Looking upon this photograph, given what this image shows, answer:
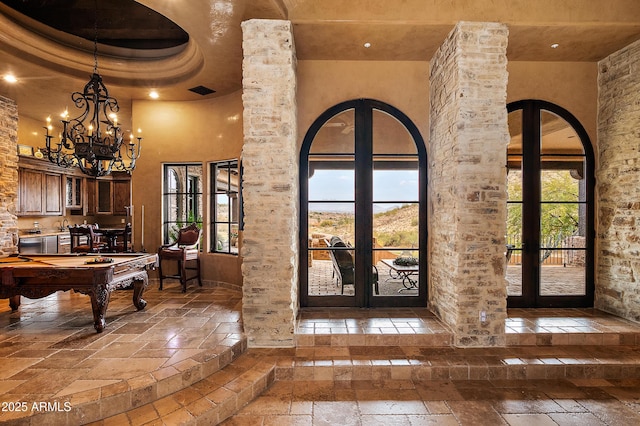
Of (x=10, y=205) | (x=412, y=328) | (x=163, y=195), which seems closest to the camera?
(x=412, y=328)

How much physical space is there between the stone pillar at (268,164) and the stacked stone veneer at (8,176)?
496 centimetres

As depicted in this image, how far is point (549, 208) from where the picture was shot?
15.4 feet

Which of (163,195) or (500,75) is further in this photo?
(163,195)

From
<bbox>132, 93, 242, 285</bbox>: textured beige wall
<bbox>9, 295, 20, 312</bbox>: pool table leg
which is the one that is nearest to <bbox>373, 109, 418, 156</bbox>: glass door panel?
<bbox>132, 93, 242, 285</bbox>: textured beige wall

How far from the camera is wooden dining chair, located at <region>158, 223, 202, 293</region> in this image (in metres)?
5.37

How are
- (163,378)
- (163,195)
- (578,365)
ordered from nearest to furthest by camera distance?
(163,378) → (578,365) → (163,195)

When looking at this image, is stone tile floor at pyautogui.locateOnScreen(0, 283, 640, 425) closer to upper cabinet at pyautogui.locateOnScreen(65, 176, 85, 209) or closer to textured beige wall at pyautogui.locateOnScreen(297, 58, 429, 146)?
textured beige wall at pyautogui.locateOnScreen(297, 58, 429, 146)

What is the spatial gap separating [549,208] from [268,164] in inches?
160

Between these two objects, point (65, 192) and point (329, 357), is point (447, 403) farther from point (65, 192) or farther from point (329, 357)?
point (65, 192)

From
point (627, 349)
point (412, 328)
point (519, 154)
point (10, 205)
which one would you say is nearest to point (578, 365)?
point (627, 349)

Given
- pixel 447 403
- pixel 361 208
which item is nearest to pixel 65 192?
pixel 361 208

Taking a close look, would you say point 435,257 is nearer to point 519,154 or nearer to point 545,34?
point 519,154

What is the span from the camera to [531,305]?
4637mm

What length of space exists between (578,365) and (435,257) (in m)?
1.78
